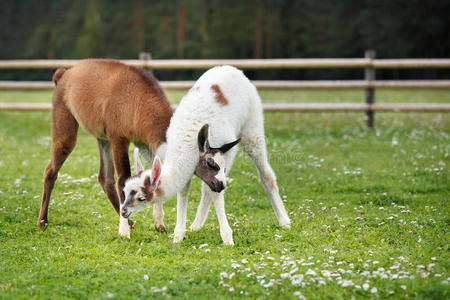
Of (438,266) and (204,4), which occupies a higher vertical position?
(204,4)

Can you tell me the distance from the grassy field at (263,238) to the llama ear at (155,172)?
2.14ft

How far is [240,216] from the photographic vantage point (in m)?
6.75

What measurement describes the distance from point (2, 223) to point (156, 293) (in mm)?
2898

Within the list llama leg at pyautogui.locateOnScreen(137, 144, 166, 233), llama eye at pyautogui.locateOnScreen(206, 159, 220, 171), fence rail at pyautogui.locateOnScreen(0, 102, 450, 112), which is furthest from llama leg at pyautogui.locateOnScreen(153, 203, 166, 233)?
fence rail at pyautogui.locateOnScreen(0, 102, 450, 112)

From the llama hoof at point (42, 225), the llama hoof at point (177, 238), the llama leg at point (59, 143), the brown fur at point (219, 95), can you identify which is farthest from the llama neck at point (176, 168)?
the llama hoof at point (42, 225)

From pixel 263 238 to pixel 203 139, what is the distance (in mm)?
1260

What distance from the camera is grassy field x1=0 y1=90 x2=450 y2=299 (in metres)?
4.42

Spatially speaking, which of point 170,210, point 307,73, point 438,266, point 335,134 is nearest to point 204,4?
point 307,73

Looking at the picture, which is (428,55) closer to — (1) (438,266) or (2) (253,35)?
(2) (253,35)

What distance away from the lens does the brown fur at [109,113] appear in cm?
584

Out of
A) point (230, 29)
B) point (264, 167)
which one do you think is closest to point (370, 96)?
point (264, 167)

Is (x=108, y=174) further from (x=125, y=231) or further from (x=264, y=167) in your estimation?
(x=264, y=167)

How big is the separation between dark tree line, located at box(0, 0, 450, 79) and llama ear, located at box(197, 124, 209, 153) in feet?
94.1

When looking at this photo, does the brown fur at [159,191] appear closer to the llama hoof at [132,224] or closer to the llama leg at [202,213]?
the llama leg at [202,213]
